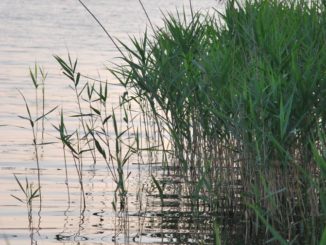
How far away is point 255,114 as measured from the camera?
823 cm

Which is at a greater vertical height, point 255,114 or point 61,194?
point 255,114

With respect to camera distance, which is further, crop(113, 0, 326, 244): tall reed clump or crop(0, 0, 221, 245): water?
crop(0, 0, 221, 245): water

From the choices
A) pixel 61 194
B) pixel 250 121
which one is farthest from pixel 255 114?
pixel 61 194

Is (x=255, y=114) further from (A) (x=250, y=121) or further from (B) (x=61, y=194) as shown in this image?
(B) (x=61, y=194)

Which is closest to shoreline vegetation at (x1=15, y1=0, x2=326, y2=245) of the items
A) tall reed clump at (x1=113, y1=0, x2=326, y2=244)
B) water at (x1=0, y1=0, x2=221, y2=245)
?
tall reed clump at (x1=113, y1=0, x2=326, y2=244)

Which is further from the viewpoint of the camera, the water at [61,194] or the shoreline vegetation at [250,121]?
the water at [61,194]

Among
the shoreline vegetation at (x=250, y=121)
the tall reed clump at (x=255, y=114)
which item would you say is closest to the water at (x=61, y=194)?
the shoreline vegetation at (x=250, y=121)

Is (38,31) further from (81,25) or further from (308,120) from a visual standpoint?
(308,120)

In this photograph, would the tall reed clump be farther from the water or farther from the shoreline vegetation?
the water

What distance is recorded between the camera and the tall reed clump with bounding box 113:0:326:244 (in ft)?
26.8

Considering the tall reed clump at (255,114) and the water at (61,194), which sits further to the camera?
the water at (61,194)

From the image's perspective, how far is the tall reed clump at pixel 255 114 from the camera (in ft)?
26.8

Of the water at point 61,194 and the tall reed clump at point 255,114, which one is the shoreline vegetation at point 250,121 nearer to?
the tall reed clump at point 255,114

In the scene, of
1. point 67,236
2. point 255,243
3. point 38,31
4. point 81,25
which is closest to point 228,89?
point 255,243
